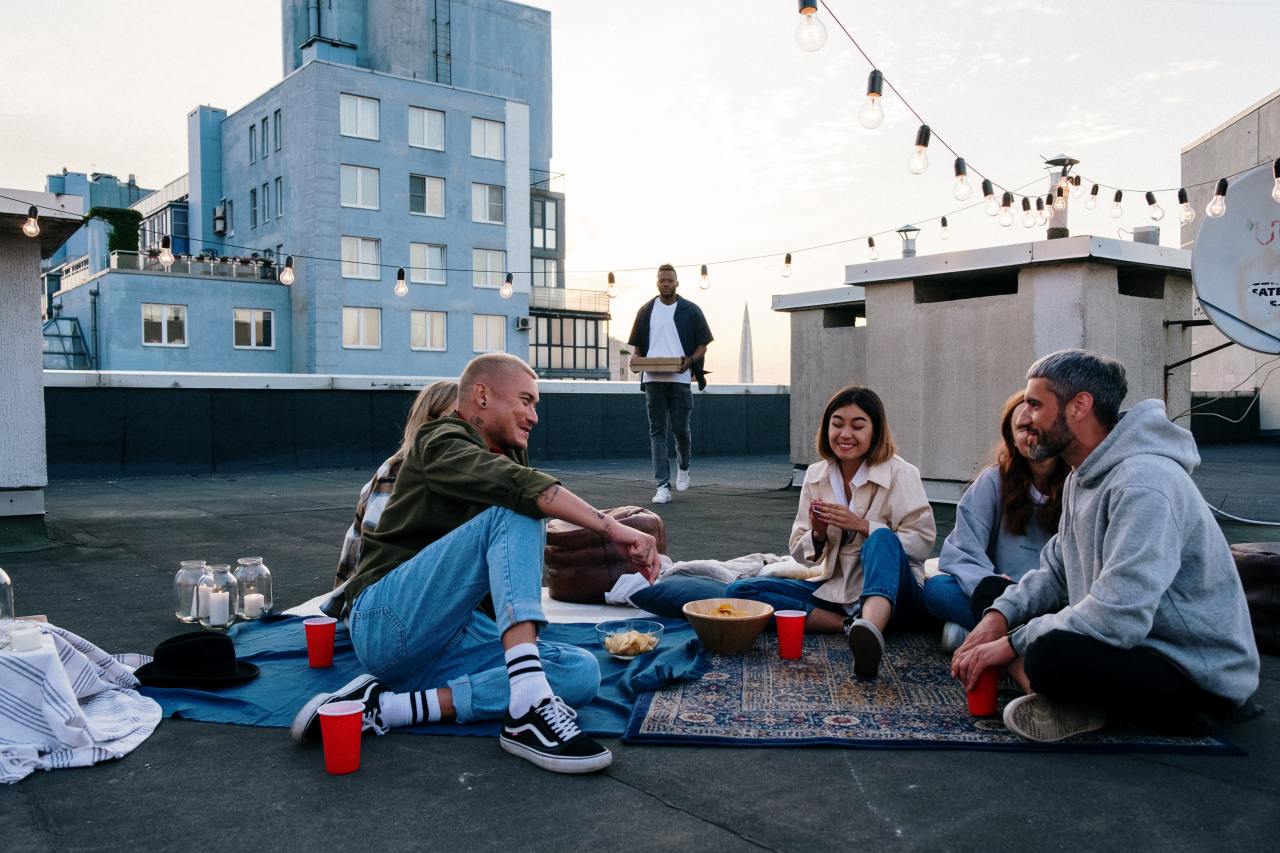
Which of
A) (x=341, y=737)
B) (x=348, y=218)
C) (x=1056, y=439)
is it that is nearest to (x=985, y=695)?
(x=1056, y=439)

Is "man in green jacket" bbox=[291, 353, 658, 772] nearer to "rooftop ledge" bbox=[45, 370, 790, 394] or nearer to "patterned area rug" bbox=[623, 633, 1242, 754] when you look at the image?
"patterned area rug" bbox=[623, 633, 1242, 754]

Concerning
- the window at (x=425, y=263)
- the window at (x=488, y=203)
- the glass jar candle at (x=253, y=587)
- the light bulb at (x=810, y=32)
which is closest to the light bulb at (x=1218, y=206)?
the light bulb at (x=810, y=32)

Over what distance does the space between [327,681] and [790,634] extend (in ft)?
5.51

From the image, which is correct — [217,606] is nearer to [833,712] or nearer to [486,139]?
[833,712]

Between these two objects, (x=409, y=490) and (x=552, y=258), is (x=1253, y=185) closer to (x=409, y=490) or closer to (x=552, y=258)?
(x=409, y=490)

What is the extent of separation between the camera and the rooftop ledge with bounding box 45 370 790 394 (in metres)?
11.9

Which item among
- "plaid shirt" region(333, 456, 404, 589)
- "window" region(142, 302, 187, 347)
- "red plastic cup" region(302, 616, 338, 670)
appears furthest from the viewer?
"window" region(142, 302, 187, 347)

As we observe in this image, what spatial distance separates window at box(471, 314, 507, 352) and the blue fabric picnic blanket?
3241 centimetres

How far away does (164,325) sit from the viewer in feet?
103

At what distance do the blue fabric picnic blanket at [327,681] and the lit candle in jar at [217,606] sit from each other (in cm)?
13

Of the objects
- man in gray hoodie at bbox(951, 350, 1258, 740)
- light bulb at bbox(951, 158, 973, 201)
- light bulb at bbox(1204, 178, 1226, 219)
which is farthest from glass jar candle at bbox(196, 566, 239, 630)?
light bulb at bbox(1204, 178, 1226, 219)

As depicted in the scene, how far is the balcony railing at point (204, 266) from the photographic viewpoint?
3064cm

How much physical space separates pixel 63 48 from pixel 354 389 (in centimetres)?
1011

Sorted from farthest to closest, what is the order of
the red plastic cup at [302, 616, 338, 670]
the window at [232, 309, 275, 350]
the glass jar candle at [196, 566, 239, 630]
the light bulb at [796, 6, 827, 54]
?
the window at [232, 309, 275, 350] → the light bulb at [796, 6, 827, 54] → the glass jar candle at [196, 566, 239, 630] → the red plastic cup at [302, 616, 338, 670]
